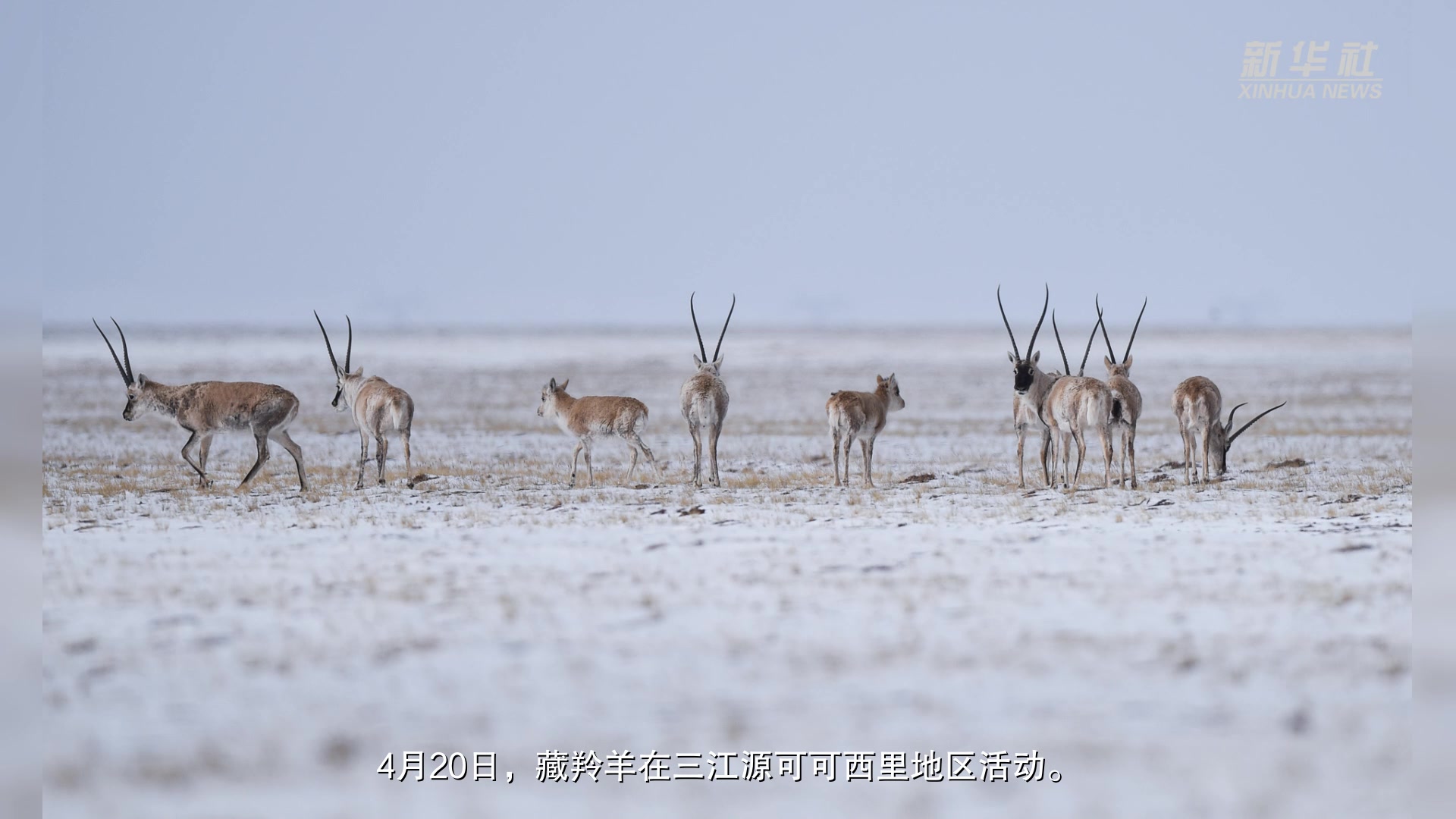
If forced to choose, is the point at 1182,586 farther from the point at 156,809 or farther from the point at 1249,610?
the point at 156,809

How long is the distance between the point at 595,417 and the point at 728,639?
30.8 ft

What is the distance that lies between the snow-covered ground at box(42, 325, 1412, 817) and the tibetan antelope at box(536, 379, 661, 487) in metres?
1.03

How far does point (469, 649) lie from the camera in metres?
8.50

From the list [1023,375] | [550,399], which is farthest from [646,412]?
[1023,375]

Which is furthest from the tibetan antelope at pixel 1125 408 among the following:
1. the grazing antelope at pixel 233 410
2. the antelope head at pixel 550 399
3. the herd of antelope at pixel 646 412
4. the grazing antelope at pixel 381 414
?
the grazing antelope at pixel 233 410

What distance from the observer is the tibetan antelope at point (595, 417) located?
17.5 metres

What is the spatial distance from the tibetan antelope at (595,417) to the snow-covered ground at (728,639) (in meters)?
1.03

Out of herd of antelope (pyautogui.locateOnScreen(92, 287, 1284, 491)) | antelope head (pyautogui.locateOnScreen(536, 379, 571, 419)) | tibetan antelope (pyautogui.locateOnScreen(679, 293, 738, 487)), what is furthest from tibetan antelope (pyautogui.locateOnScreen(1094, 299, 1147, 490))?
antelope head (pyautogui.locateOnScreen(536, 379, 571, 419))

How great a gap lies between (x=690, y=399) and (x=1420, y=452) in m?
9.95

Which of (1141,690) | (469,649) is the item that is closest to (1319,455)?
(1141,690)

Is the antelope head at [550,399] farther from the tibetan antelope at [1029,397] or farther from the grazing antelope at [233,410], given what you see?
the tibetan antelope at [1029,397]

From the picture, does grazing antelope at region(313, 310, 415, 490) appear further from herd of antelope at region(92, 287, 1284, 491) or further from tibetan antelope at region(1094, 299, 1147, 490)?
tibetan antelope at region(1094, 299, 1147, 490)

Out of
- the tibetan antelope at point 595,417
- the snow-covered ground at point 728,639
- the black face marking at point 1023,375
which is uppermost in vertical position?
the black face marking at point 1023,375

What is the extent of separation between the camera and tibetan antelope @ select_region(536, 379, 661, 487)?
57.5 feet
